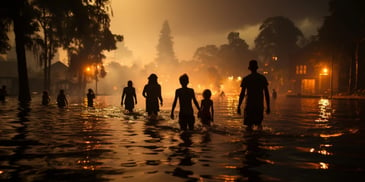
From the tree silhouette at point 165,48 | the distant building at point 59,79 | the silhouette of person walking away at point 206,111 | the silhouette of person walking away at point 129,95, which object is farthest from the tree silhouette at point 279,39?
the silhouette of person walking away at point 206,111

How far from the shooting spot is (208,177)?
546 centimetres

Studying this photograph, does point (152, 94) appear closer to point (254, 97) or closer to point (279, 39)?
point (254, 97)

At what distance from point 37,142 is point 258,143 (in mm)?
5073

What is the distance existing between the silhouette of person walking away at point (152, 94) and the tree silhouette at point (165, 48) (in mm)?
164146

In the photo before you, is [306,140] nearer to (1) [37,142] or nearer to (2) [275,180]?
(2) [275,180]

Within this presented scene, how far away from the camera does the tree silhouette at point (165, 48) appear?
595ft

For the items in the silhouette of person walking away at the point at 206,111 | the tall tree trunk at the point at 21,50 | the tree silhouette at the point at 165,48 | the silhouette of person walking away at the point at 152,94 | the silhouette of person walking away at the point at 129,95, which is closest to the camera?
the silhouette of person walking away at the point at 206,111

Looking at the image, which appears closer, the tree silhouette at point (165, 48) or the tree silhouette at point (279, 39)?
the tree silhouette at point (279, 39)

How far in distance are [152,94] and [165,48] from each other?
170854 mm

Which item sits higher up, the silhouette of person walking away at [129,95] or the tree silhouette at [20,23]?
the tree silhouette at [20,23]

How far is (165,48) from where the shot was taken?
18575 cm

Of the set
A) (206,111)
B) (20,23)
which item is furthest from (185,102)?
(20,23)

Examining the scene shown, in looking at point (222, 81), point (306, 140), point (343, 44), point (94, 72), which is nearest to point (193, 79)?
A: point (222, 81)

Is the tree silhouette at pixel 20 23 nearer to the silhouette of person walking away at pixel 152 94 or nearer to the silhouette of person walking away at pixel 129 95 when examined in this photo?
the silhouette of person walking away at pixel 129 95
